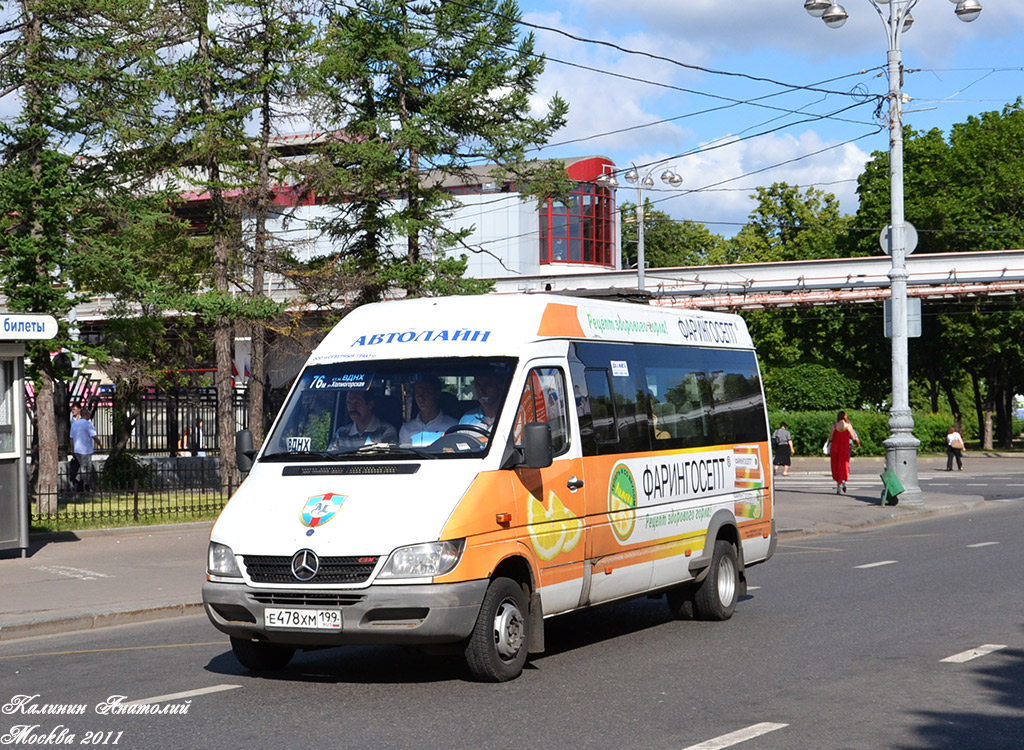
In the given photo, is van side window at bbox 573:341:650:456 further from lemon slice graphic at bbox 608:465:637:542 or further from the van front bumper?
the van front bumper

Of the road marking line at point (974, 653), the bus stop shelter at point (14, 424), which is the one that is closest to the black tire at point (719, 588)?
the road marking line at point (974, 653)

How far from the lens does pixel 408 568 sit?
785 centimetres

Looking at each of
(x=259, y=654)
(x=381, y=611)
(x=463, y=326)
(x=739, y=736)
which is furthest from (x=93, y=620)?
(x=739, y=736)

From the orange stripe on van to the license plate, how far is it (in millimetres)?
2670

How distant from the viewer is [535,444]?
8383mm

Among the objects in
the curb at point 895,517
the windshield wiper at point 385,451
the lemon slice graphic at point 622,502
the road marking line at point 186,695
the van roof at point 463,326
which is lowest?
the curb at point 895,517

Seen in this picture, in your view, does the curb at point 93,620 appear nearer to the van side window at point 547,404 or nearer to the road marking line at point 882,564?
the van side window at point 547,404

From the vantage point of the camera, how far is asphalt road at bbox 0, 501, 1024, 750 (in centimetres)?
697

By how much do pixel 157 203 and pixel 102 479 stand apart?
546 cm

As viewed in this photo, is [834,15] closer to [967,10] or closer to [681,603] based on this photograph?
[967,10]

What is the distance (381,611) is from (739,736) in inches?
89.7

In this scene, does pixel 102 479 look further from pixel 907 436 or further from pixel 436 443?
pixel 436 443

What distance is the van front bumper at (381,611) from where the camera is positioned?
782cm

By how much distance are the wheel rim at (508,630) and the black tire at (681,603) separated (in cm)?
316
